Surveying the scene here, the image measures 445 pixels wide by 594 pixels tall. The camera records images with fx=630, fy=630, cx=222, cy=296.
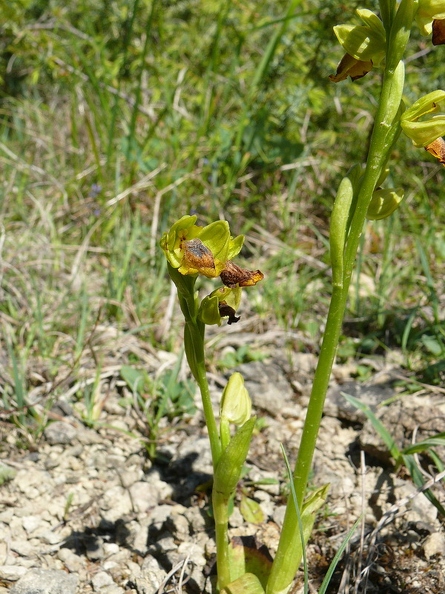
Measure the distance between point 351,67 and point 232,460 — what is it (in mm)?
870

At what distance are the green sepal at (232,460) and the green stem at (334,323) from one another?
13cm

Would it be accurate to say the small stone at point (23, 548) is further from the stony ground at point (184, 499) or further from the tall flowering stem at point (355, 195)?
the tall flowering stem at point (355, 195)

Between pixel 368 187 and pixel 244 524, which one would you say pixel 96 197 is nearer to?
pixel 244 524

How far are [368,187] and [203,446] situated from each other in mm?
1123

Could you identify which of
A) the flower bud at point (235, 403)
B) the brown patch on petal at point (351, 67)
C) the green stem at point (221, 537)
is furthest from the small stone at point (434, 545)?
the brown patch on petal at point (351, 67)

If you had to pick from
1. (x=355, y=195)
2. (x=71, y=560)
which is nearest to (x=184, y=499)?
(x=71, y=560)

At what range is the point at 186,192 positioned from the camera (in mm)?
3295

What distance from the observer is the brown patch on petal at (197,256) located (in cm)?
127

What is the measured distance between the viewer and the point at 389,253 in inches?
117

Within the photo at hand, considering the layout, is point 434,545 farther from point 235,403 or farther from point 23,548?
point 23,548

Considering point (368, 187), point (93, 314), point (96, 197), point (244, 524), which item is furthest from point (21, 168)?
point (368, 187)

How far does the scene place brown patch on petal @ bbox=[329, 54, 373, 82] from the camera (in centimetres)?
128

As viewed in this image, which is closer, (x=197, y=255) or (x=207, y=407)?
(x=197, y=255)

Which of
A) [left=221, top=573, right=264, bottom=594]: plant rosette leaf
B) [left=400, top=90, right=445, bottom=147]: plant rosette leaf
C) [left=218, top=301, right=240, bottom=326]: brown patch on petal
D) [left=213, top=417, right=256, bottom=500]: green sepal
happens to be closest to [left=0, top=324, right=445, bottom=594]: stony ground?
[left=221, top=573, right=264, bottom=594]: plant rosette leaf
